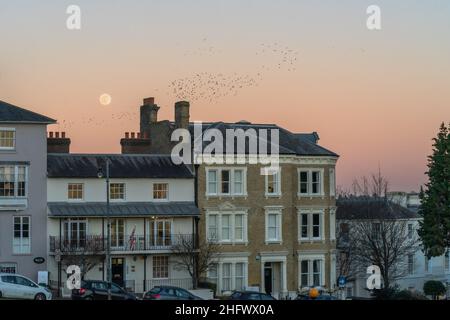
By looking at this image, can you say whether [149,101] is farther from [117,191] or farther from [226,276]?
[226,276]

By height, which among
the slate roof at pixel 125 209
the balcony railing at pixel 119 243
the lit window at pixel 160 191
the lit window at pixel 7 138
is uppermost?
the lit window at pixel 7 138

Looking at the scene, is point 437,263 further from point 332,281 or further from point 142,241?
point 142,241

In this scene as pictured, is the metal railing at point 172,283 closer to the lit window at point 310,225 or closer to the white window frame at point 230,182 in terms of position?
the white window frame at point 230,182

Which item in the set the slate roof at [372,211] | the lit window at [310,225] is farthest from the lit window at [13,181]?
the slate roof at [372,211]

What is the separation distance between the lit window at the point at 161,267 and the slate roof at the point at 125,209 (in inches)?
117

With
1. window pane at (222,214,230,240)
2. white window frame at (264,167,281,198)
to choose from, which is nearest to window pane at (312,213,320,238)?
white window frame at (264,167,281,198)

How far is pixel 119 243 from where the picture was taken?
61094 millimetres

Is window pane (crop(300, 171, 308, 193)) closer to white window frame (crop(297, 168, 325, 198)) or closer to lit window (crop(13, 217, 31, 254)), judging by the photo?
white window frame (crop(297, 168, 325, 198))

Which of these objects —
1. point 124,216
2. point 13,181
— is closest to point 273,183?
point 124,216

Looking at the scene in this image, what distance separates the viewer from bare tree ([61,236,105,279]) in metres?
57.8

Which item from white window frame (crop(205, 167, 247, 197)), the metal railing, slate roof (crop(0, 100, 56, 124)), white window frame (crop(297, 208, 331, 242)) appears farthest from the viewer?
white window frame (crop(297, 208, 331, 242))

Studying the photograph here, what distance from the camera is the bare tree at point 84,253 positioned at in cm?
5775

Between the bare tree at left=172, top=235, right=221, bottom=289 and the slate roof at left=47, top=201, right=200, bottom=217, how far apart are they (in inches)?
73.6
